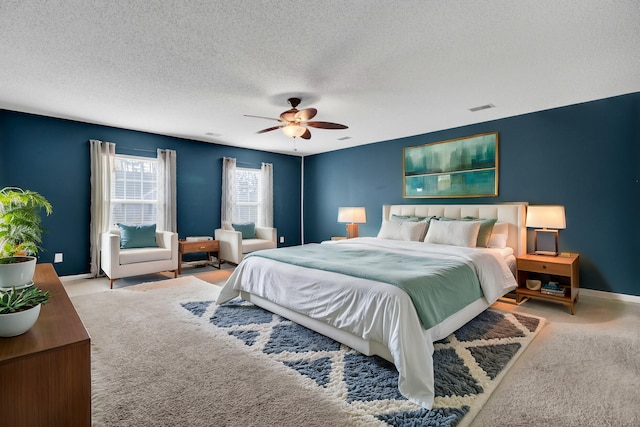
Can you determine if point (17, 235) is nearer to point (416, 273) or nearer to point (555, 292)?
point (416, 273)

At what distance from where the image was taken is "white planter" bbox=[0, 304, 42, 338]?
3.76ft

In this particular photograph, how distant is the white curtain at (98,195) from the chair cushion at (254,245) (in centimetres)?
212

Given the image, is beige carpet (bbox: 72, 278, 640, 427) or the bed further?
the bed

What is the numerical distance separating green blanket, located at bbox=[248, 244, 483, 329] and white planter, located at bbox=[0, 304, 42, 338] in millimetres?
1891

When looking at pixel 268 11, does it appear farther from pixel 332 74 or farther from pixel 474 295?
pixel 474 295

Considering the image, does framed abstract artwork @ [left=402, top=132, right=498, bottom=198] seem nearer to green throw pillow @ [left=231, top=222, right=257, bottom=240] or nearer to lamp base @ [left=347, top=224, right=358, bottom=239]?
lamp base @ [left=347, top=224, right=358, bottom=239]

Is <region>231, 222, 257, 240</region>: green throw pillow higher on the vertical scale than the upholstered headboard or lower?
lower

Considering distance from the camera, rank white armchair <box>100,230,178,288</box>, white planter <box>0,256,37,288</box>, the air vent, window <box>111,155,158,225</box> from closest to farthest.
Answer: white planter <box>0,256,37,288</box>
the air vent
white armchair <box>100,230,178,288</box>
window <box>111,155,158,225</box>

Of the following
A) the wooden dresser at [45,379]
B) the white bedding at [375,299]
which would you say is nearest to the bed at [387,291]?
Result: the white bedding at [375,299]

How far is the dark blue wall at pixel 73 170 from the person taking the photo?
4.20 meters

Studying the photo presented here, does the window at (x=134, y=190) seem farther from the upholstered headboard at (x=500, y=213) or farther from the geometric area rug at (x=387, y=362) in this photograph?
the upholstered headboard at (x=500, y=213)

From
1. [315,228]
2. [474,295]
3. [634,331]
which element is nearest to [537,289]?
[634,331]

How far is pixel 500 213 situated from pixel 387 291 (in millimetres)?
2991

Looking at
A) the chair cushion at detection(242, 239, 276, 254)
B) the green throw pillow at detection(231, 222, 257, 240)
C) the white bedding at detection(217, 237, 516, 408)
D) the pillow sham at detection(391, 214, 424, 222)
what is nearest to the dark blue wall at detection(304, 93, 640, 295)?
the pillow sham at detection(391, 214, 424, 222)
